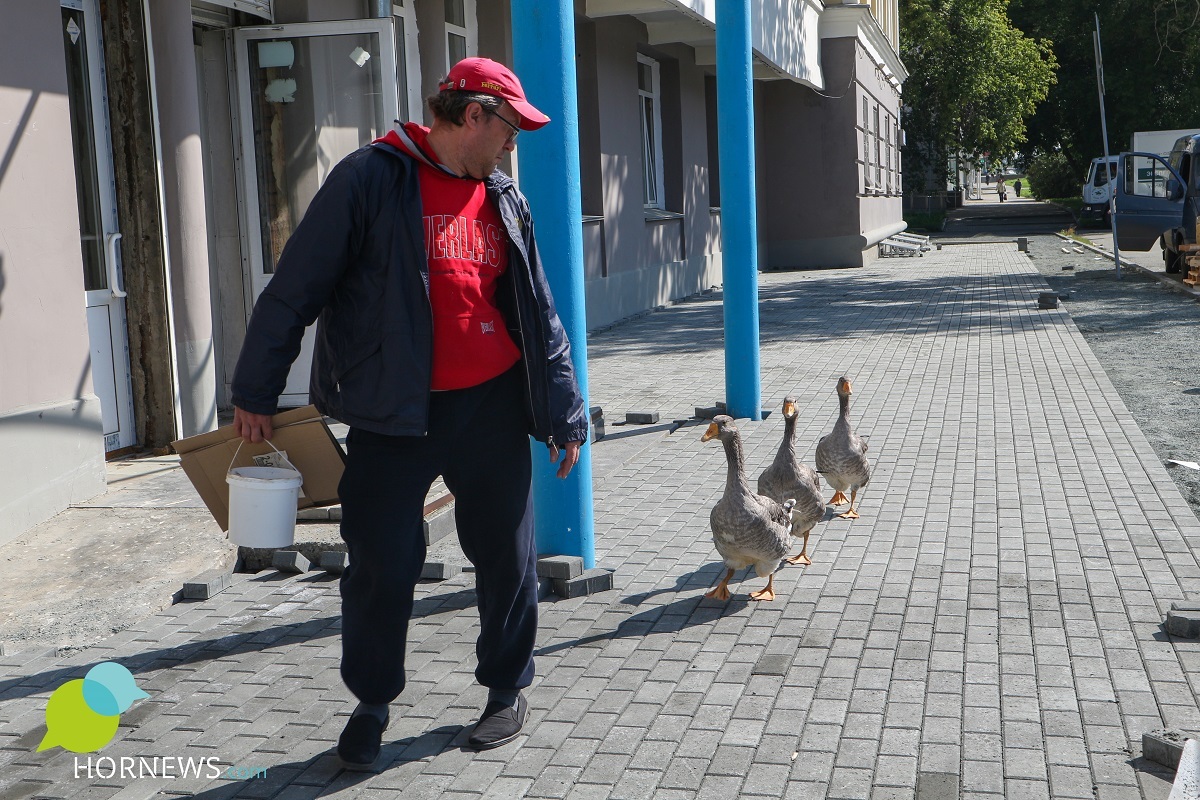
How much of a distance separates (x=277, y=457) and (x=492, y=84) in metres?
1.60

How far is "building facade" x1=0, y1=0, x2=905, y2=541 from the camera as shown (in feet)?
21.1

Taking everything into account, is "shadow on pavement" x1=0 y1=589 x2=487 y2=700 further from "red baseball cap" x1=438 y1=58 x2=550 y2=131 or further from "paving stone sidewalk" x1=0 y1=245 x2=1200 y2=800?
"red baseball cap" x1=438 y1=58 x2=550 y2=131

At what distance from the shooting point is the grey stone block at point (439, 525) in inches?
245

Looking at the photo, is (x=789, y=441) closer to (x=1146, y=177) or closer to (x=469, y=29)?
(x=469, y=29)

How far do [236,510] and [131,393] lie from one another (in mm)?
4305

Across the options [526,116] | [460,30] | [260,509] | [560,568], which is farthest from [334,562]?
[460,30]

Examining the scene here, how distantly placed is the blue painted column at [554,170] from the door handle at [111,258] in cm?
342

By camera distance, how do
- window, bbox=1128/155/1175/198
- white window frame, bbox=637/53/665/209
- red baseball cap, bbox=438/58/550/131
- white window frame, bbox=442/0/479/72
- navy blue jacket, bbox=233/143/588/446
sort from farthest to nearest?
1. window, bbox=1128/155/1175/198
2. white window frame, bbox=637/53/665/209
3. white window frame, bbox=442/0/479/72
4. red baseball cap, bbox=438/58/550/131
5. navy blue jacket, bbox=233/143/588/446

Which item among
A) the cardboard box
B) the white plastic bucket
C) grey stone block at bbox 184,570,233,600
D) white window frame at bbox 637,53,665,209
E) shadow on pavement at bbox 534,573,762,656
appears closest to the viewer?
the white plastic bucket

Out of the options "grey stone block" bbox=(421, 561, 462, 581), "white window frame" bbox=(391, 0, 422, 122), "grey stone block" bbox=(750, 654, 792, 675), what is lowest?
"grey stone block" bbox=(750, 654, 792, 675)

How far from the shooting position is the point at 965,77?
42.6 meters

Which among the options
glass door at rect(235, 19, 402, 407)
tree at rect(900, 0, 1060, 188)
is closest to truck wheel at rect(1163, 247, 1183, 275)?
glass door at rect(235, 19, 402, 407)

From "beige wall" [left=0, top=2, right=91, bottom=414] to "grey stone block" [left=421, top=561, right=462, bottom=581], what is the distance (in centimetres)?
239

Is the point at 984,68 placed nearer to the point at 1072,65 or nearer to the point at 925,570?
the point at 1072,65
